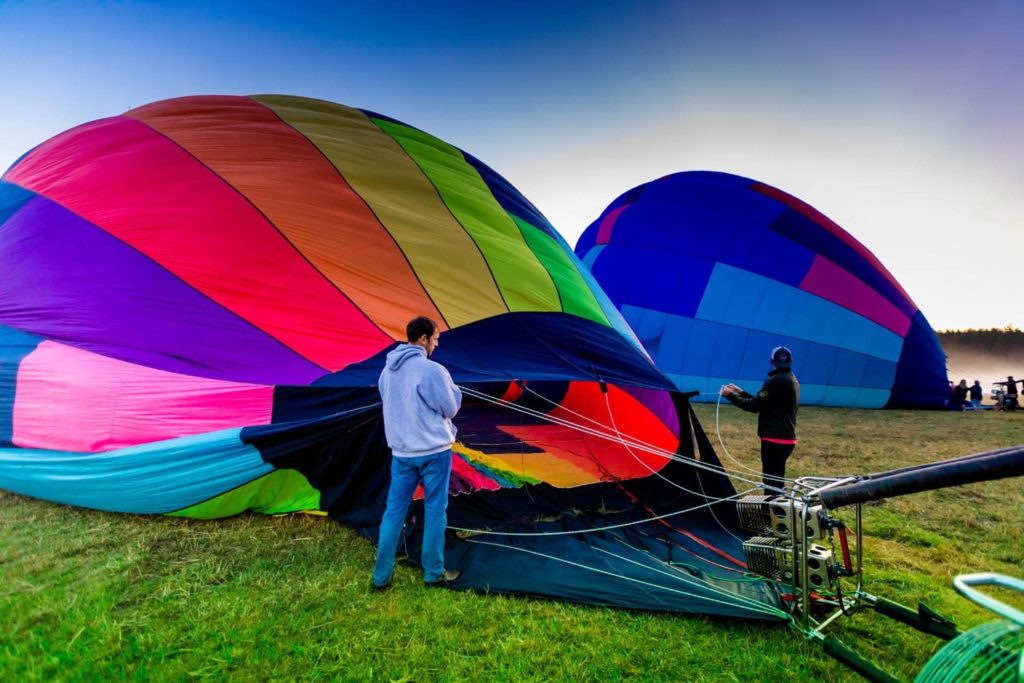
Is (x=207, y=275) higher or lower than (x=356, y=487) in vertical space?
higher

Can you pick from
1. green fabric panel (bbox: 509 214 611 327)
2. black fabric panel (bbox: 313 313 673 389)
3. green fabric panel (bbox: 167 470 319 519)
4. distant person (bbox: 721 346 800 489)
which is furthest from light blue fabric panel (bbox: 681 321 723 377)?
green fabric panel (bbox: 167 470 319 519)

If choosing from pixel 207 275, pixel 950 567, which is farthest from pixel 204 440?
pixel 950 567

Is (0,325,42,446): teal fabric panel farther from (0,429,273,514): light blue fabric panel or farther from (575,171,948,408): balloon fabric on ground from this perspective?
(575,171,948,408): balloon fabric on ground

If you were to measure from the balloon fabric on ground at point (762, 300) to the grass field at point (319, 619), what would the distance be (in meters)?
6.57

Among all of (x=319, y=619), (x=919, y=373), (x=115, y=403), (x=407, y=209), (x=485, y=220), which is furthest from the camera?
(x=919, y=373)

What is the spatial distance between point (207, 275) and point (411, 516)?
188 cm

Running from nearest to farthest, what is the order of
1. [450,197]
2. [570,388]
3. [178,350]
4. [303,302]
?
1. [178,350]
2. [303,302]
3. [450,197]
4. [570,388]

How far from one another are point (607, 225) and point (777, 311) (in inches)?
135

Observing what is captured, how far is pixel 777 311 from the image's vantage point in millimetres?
9547

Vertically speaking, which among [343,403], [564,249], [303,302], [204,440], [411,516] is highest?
[564,249]

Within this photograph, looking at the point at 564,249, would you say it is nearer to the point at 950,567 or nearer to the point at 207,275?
the point at 207,275

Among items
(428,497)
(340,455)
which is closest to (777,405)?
(428,497)

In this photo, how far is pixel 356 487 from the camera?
10.8 ft

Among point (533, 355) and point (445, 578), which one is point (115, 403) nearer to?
point (445, 578)
